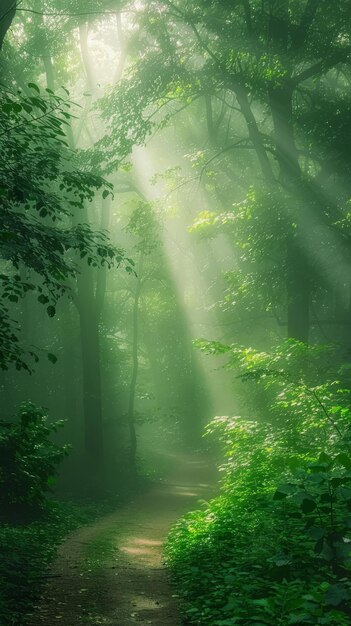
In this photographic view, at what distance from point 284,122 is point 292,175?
157 cm

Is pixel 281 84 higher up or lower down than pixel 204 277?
higher up

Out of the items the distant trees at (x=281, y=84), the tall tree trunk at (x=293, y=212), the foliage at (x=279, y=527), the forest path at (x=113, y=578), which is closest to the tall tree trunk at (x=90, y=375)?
the distant trees at (x=281, y=84)

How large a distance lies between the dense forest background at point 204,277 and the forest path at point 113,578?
16.9 inches

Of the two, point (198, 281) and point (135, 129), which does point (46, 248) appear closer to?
point (135, 129)

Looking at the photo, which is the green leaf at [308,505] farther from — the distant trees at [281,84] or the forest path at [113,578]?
the distant trees at [281,84]

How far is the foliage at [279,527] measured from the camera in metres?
4.21

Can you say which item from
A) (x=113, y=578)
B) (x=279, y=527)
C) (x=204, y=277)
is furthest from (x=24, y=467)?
(x=204, y=277)

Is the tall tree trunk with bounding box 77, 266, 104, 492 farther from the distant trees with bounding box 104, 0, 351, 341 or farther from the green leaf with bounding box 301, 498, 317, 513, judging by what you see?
the green leaf with bounding box 301, 498, 317, 513

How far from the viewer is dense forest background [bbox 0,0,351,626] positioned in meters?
6.27

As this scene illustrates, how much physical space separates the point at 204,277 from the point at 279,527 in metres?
22.3

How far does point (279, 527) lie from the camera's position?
7266 mm

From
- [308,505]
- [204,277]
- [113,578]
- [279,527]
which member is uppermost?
[204,277]

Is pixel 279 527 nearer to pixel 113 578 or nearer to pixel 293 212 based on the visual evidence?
pixel 113 578

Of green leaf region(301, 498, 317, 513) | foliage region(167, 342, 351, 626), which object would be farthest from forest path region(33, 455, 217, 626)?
green leaf region(301, 498, 317, 513)
